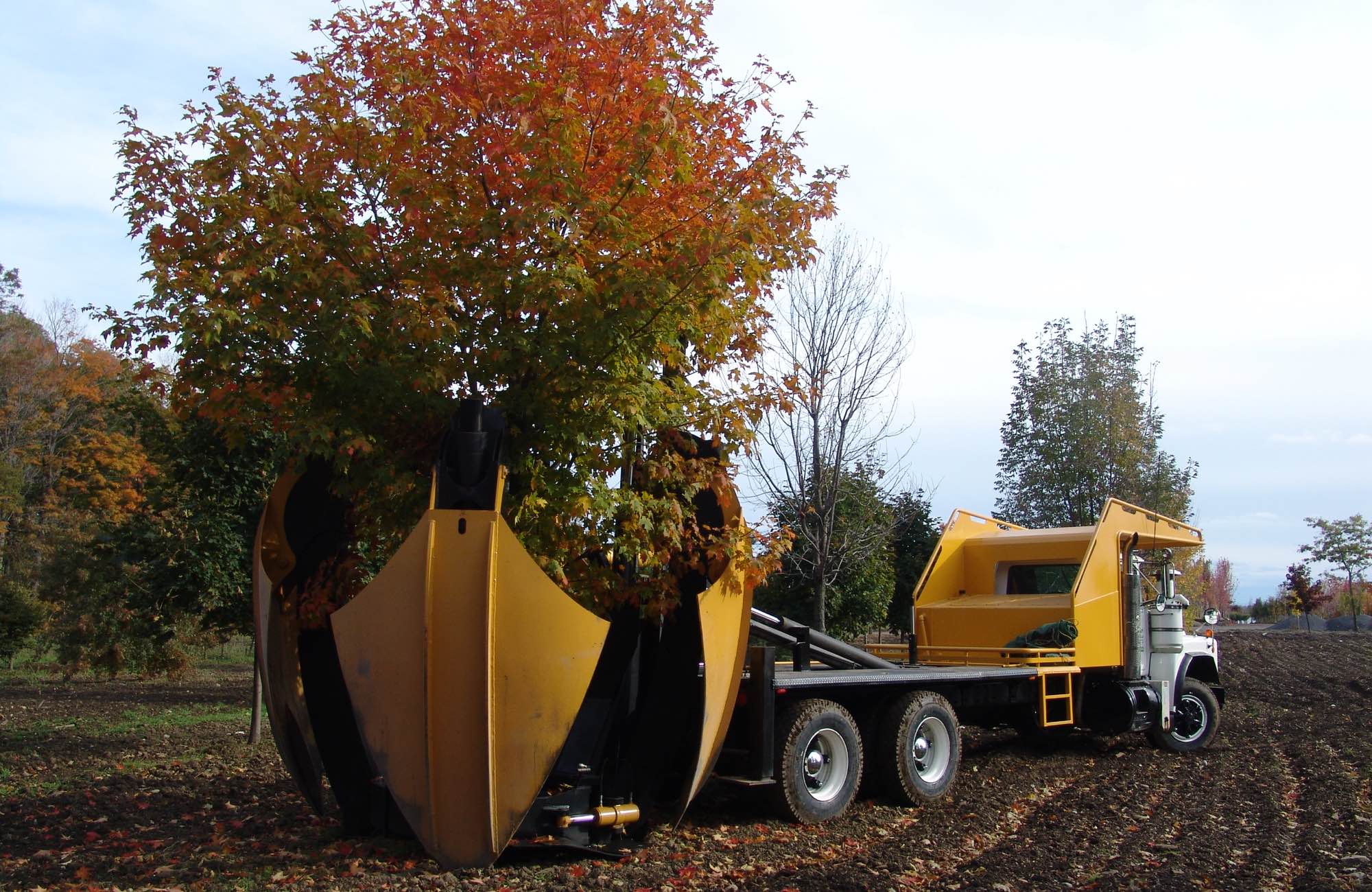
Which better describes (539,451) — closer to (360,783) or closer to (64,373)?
(360,783)

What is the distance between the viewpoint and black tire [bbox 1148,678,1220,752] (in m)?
12.8

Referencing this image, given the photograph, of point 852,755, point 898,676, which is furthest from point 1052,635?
point 852,755

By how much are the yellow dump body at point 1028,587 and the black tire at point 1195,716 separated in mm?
1445

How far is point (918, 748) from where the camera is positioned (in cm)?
924

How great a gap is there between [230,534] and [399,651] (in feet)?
25.1

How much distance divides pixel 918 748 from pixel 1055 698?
262cm

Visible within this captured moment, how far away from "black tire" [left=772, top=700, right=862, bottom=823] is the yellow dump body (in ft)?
10.7

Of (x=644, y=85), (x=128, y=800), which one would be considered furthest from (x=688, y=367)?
(x=128, y=800)

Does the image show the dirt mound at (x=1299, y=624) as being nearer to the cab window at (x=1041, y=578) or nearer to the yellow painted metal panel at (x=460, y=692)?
the cab window at (x=1041, y=578)

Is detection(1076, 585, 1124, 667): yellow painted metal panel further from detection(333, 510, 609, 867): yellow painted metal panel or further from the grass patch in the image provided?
the grass patch

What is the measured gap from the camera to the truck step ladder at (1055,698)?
10953 mm

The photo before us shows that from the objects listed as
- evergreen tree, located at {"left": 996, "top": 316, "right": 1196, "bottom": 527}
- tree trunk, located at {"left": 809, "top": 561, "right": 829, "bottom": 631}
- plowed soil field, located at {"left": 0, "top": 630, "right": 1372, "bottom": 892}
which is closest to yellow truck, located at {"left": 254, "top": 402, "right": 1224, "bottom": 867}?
plowed soil field, located at {"left": 0, "top": 630, "right": 1372, "bottom": 892}

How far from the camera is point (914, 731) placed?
357 inches

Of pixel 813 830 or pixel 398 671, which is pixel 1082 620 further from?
pixel 398 671
